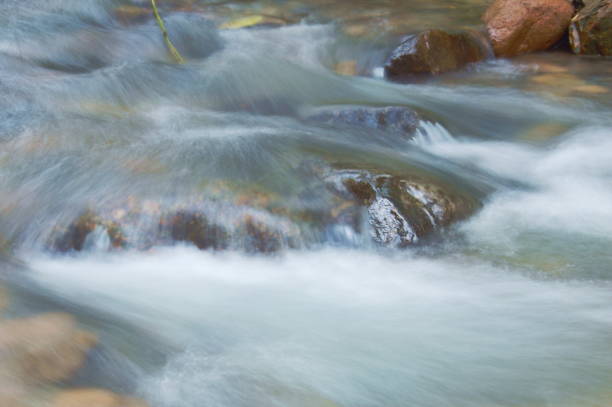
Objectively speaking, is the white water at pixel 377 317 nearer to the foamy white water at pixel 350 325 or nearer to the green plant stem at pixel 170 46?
the foamy white water at pixel 350 325

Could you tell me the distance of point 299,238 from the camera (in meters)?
3.61

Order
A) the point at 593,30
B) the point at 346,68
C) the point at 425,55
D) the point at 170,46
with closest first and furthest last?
the point at 425,55 → the point at 170,46 → the point at 346,68 → the point at 593,30

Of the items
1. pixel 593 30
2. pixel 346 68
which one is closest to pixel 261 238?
pixel 346 68

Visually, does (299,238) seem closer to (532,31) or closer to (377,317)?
(377,317)

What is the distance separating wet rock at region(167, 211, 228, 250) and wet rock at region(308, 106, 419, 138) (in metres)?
2.04

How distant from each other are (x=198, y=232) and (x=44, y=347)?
1291mm

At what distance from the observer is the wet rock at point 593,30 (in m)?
7.55

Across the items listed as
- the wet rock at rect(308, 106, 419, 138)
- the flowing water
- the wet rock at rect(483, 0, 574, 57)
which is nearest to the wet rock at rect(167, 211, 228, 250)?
the flowing water

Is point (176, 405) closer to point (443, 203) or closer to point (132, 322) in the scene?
point (132, 322)

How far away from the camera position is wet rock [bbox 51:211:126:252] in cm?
356

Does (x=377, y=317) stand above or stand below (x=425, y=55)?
below

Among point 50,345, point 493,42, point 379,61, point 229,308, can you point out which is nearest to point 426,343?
point 229,308

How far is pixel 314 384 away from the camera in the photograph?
8.14 ft

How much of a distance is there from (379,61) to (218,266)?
4.48 meters
